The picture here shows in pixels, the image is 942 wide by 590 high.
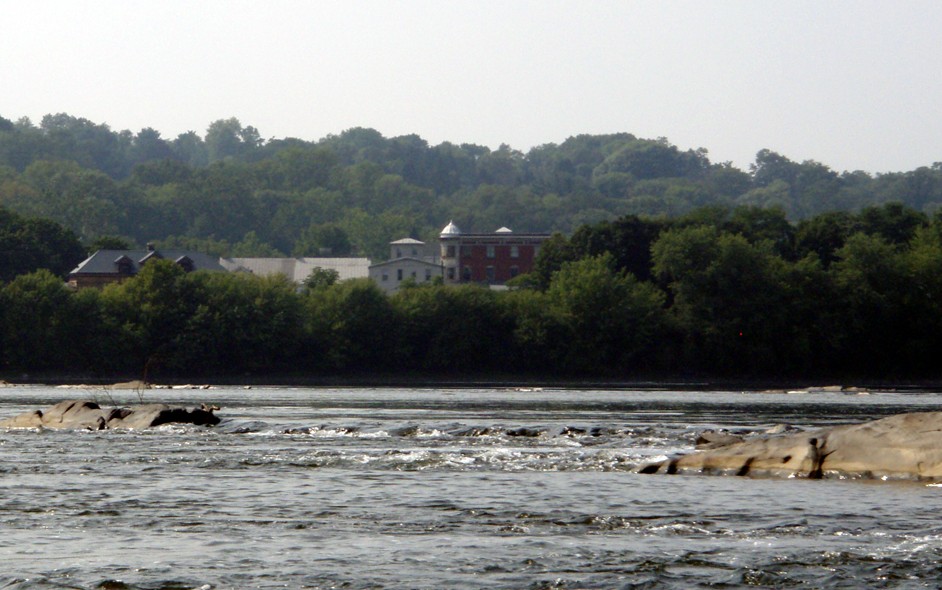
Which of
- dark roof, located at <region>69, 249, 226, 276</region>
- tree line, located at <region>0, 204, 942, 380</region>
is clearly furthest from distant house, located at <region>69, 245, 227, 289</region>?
tree line, located at <region>0, 204, 942, 380</region>

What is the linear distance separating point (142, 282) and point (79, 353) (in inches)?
419

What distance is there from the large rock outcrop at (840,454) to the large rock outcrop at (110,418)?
22832 mm

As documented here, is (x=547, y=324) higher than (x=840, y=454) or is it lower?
higher

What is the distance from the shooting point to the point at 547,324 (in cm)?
12838

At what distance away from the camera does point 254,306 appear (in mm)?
130875

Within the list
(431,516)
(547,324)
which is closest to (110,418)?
(431,516)

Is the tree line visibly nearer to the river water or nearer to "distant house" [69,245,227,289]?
"distant house" [69,245,227,289]

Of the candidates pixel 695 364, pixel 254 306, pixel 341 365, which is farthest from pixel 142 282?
pixel 695 364

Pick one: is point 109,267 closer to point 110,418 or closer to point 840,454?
point 110,418

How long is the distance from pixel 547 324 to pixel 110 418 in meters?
77.3

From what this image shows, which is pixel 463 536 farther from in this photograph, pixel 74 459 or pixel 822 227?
pixel 822 227

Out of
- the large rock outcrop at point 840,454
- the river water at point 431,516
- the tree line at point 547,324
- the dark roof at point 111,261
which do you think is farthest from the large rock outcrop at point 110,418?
the dark roof at point 111,261

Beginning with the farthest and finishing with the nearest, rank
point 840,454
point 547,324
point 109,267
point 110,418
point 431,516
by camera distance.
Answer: point 109,267 < point 547,324 < point 110,418 < point 840,454 < point 431,516

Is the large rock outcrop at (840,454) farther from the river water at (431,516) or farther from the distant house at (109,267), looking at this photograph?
the distant house at (109,267)
